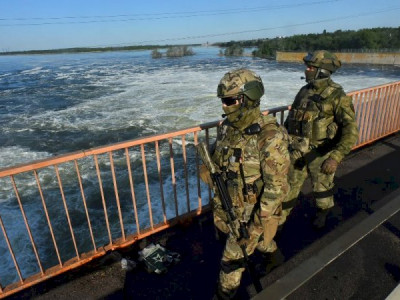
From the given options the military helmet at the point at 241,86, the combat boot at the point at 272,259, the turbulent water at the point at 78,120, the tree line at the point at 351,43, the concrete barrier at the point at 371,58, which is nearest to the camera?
the military helmet at the point at 241,86

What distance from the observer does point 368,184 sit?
4520mm

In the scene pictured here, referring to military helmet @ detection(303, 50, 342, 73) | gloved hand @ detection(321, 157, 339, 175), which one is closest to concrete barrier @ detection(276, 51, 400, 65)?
military helmet @ detection(303, 50, 342, 73)

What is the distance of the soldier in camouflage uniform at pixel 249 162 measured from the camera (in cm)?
213

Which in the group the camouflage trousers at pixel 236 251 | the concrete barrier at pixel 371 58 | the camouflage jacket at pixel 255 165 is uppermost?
the camouflage jacket at pixel 255 165

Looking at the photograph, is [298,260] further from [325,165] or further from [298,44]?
[298,44]

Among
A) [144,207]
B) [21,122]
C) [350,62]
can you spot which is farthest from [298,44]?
[144,207]

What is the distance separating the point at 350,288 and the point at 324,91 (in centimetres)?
190

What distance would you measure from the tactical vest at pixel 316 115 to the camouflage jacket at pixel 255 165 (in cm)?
115

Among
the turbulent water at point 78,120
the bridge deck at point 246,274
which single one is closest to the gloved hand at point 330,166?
the bridge deck at point 246,274

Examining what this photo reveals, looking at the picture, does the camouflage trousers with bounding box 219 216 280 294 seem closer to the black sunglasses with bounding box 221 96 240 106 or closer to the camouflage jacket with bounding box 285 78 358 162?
the black sunglasses with bounding box 221 96 240 106

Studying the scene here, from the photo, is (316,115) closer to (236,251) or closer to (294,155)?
(294,155)

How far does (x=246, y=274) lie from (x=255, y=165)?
4.26 ft

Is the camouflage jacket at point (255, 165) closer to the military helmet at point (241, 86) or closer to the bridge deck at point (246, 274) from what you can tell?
the military helmet at point (241, 86)

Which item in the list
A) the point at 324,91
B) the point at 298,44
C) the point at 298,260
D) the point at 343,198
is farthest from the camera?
the point at 298,44
